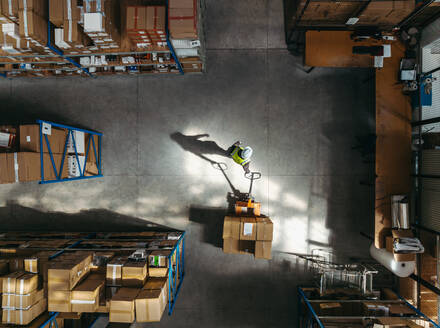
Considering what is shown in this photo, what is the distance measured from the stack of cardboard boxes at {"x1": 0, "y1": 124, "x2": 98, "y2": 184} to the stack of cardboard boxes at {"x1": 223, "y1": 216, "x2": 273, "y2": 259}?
10.3ft

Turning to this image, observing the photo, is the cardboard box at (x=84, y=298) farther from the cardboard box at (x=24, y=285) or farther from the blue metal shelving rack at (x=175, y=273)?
the blue metal shelving rack at (x=175, y=273)

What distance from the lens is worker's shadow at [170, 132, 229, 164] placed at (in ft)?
16.3

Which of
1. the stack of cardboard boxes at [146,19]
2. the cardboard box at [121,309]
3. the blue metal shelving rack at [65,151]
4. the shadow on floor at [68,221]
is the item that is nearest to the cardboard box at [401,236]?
the shadow on floor at [68,221]

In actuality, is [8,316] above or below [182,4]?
below

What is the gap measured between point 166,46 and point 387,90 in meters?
4.30

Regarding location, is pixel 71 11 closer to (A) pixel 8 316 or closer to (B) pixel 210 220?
(B) pixel 210 220

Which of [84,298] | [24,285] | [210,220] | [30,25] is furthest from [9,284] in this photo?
[30,25]

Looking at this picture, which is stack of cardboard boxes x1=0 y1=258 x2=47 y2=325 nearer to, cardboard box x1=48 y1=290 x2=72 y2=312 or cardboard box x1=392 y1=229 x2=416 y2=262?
cardboard box x1=48 y1=290 x2=72 y2=312

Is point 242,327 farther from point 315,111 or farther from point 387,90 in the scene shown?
point 387,90

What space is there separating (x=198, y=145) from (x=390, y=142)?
3.84 metres

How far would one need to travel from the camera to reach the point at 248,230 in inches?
165

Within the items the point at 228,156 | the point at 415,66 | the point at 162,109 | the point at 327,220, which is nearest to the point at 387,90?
the point at 415,66

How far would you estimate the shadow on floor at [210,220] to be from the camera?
4.99m

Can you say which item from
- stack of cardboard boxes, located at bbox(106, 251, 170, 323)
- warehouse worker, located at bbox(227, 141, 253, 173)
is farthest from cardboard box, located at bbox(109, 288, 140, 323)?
warehouse worker, located at bbox(227, 141, 253, 173)
